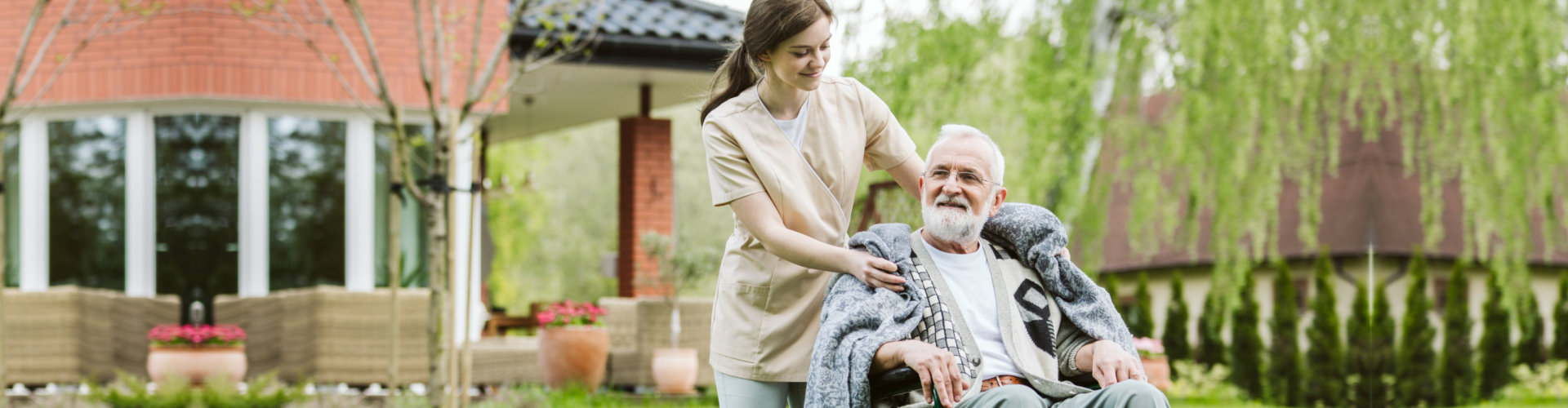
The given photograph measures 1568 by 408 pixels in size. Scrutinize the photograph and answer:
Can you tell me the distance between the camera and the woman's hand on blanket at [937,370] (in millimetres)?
2441

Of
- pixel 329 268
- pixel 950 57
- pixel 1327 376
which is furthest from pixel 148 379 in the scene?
pixel 1327 376

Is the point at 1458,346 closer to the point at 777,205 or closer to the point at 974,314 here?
the point at 974,314

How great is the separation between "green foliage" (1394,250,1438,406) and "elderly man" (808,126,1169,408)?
8229 mm

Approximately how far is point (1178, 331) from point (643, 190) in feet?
18.7

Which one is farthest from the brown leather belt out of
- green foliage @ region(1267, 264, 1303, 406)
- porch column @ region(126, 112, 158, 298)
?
green foliage @ region(1267, 264, 1303, 406)

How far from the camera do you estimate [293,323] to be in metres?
7.90

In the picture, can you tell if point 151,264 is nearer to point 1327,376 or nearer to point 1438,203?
point 1438,203

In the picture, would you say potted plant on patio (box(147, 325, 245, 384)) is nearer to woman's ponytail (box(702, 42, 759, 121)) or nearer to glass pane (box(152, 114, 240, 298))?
glass pane (box(152, 114, 240, 298))

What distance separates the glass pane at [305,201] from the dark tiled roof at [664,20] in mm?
1486

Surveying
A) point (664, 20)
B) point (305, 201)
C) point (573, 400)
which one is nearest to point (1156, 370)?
point (573, 400)

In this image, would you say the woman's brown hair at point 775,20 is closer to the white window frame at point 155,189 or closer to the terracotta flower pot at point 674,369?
the terracotta flower pot at point 674,369

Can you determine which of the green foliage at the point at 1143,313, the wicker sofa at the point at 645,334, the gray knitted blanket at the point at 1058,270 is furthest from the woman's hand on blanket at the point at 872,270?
the green foliage at the point at 1143,313

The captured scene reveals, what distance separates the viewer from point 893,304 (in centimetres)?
259

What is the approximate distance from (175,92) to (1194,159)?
6.69 m
